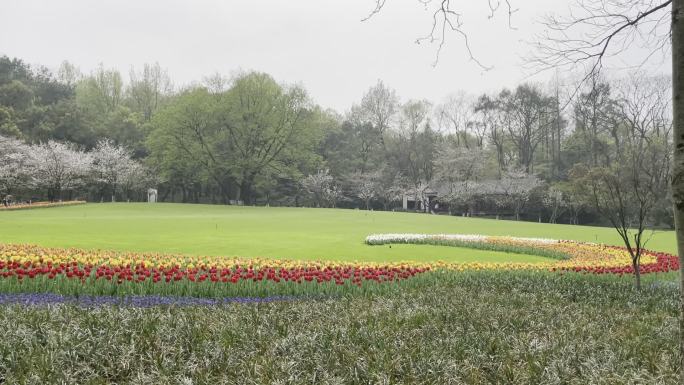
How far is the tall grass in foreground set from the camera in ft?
11.5

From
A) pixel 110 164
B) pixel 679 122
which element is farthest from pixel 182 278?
pixel 110 164

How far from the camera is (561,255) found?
16.9 metres

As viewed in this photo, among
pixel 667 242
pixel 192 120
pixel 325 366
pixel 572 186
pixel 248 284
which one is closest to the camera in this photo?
pixel 325 366

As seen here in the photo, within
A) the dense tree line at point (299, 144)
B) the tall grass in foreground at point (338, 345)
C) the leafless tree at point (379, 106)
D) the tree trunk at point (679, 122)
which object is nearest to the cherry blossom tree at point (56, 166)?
the dense tree line at point (299, 144)

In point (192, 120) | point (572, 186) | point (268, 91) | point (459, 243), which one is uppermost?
point (268, 91)

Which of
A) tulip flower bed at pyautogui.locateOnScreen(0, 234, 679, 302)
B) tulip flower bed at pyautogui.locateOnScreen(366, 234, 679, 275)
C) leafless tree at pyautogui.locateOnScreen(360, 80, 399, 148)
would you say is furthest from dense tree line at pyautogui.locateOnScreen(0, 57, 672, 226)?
tulip flower bed at pyautogui.locateOnScreen(0, 234, 679, 302)

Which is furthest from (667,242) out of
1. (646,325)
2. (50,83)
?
(50,83)

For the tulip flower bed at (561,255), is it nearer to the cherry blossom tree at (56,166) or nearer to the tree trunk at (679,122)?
the tree trunk at (679,122)

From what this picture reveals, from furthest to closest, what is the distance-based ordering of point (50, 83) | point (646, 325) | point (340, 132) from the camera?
point (340, 132) → point (50, 83) → point (646, 325)

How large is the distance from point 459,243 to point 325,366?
16073 millimetres

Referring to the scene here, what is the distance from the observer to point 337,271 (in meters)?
9.59

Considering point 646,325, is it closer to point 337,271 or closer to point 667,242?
point 337,271

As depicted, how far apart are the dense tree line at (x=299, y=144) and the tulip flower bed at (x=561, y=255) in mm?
25440

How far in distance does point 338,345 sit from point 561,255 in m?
14.9
